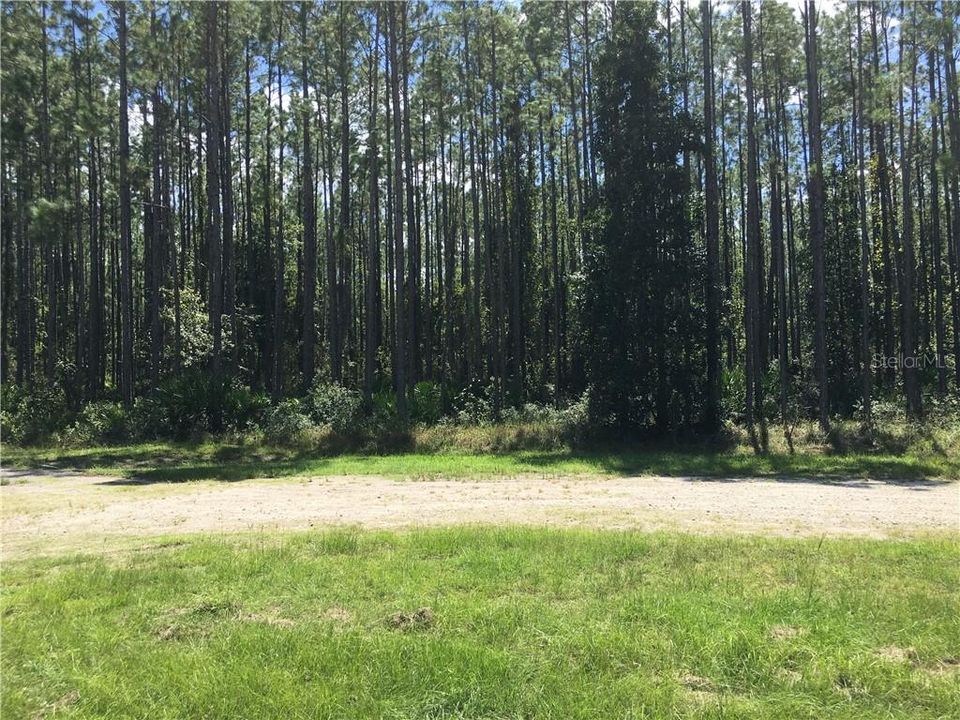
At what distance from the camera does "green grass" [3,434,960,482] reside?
13.3 meters

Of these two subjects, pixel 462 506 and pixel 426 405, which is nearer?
pixel 462 506

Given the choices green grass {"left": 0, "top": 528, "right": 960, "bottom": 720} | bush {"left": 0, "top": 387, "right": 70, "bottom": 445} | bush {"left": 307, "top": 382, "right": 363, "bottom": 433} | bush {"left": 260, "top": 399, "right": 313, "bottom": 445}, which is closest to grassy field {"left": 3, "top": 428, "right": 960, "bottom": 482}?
bush {"left": 260, "top": 399, "right": 313, "bottom": 445}

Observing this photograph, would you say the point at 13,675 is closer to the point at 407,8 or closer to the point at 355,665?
the point at 355,665

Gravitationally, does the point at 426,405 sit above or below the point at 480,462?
above

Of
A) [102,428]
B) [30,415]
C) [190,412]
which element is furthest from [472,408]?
[30,415]

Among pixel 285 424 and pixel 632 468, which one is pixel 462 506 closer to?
pixel 632 468

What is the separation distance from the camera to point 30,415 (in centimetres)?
2277

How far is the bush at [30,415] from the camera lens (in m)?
20.9

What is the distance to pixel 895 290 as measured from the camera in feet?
102

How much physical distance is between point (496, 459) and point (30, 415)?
Answer: 17.5m

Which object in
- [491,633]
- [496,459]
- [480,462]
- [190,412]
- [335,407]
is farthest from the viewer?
[335,407]

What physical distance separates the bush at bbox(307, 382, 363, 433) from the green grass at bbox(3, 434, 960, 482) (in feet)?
5.67

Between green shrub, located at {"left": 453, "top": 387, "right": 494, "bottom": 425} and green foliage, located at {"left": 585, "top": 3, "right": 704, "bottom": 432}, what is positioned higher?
green foliage, located at {"left": 585, "top": 3, "right": 704, "bottom": 432}

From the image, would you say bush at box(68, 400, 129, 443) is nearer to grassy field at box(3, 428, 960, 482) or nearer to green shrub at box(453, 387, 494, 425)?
grassy field at box(3, 428, 960, 482)
